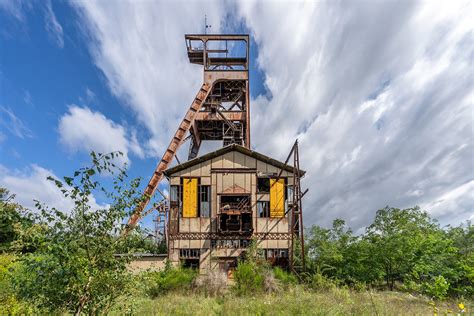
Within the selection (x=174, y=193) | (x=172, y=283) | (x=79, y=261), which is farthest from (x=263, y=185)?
(x=79, y=261)

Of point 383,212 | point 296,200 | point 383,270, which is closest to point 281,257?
point 296,200

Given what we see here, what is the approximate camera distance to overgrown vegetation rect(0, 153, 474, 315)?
4.27 metres

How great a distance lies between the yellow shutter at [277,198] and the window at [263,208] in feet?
0.93

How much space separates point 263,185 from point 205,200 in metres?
4.28

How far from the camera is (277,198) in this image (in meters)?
19.7

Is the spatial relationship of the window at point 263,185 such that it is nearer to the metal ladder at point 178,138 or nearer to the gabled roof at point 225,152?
the gabled roof at point 225,152

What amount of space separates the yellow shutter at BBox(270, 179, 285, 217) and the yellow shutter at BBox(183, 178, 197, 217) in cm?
537

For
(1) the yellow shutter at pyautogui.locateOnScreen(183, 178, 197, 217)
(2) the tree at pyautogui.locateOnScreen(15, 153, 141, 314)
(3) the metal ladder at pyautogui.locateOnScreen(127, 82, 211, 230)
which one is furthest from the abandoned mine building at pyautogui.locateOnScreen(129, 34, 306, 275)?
(2) the tree at pyautogui.locateOnScreen(15, 153, 141, 314)

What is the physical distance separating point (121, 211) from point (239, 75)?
23.7 meters

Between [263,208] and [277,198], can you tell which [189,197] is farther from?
[277,198]

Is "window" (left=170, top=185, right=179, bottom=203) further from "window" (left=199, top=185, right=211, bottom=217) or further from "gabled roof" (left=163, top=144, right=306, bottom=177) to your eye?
"window" (left=199, top=185, right=211, bottom=217)

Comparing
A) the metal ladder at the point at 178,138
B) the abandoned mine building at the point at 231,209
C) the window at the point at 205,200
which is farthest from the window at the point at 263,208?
the metal ladder at the point at 178,138

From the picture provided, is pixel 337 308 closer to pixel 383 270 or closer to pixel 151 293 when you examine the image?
pixel 151 293

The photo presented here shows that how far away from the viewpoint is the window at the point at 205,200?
19.6 meters
